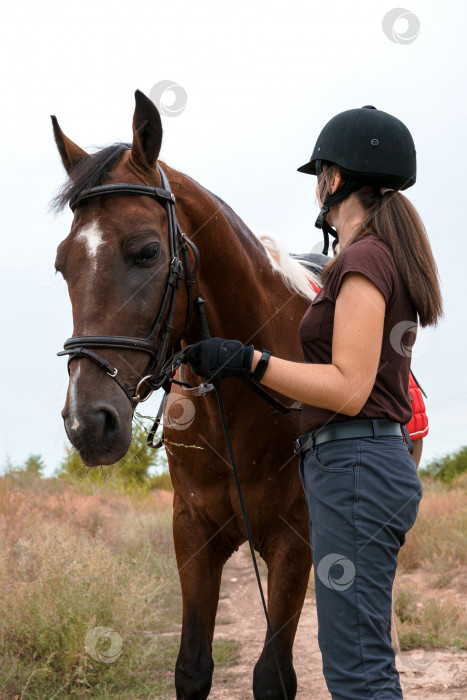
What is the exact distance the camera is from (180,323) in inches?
107

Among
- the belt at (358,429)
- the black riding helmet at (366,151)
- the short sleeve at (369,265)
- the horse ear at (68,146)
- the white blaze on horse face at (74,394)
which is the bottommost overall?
the belt at (358,429)

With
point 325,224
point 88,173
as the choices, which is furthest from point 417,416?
point 88,173

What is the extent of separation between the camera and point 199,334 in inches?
115

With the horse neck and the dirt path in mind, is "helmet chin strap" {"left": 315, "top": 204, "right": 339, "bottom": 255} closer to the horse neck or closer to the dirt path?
the horse neck

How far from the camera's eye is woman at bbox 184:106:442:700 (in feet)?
6.51

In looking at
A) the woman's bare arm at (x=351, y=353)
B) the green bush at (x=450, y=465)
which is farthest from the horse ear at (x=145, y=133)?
the green bush at (x=450, y=465)

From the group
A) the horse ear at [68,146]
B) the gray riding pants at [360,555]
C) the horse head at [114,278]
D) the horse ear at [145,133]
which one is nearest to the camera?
the gray riding pants at [360,555]

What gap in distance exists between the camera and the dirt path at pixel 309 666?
184 inches

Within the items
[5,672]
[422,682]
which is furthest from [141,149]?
[422,682]

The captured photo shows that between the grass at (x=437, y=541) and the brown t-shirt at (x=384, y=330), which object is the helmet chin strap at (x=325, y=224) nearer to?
the brown t-shirt at (x=384, y=330)

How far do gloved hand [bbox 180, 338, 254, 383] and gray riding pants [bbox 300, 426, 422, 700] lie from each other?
399mm

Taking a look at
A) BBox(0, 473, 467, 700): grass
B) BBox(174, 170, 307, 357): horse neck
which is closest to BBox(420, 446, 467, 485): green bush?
BBox(0, 473, 467, 700): grass

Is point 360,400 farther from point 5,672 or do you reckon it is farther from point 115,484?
point 115,484

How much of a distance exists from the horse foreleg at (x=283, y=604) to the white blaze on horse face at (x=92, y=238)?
1668mm
